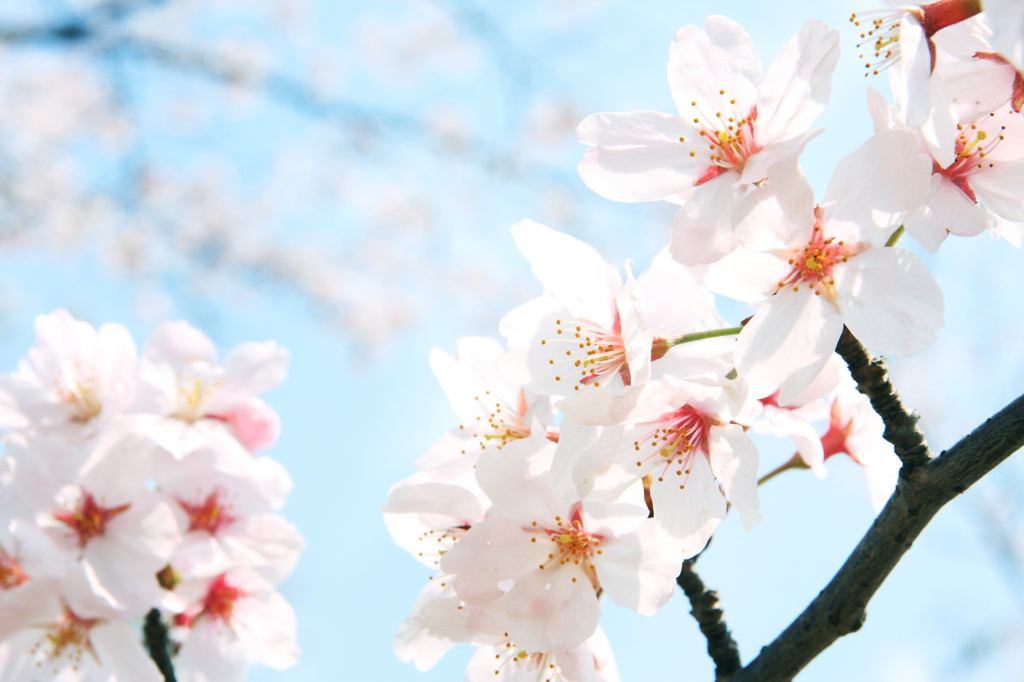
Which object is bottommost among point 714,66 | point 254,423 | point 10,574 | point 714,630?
point 714,630

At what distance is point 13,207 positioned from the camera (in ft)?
24.4

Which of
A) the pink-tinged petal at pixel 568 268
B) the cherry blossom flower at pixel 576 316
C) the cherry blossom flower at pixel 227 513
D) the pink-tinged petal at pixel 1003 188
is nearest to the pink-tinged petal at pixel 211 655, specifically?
the cherry blossom flower at pixel 227 513

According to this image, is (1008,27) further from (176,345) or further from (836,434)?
(176,345)

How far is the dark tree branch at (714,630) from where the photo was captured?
1.17m

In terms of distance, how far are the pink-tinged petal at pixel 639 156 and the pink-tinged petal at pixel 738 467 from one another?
33 cm

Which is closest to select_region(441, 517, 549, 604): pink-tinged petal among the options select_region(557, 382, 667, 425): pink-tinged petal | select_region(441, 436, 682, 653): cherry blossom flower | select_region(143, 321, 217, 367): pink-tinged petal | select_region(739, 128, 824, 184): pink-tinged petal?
select_region(441, 436, 682, 653): cherry blossom flower

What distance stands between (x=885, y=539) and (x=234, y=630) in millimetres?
1322

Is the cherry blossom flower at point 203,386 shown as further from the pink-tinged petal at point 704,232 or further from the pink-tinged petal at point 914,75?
the pink-tinged petal at point 914,75

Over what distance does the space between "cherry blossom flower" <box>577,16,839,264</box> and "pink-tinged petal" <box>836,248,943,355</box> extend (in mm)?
167

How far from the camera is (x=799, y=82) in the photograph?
0.89 m

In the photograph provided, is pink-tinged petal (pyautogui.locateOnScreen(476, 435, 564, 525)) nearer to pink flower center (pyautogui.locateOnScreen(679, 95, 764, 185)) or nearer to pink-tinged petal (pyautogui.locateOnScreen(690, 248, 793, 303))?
pink-tinged petal (pyautogui.locateOnScreen(690, 248, 793, 303))

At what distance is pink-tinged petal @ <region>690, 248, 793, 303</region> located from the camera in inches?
34.6

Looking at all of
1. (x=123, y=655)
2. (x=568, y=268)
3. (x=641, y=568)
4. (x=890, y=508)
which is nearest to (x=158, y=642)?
(x=123, y=655)

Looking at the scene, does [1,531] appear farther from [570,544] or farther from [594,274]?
[594,274]
